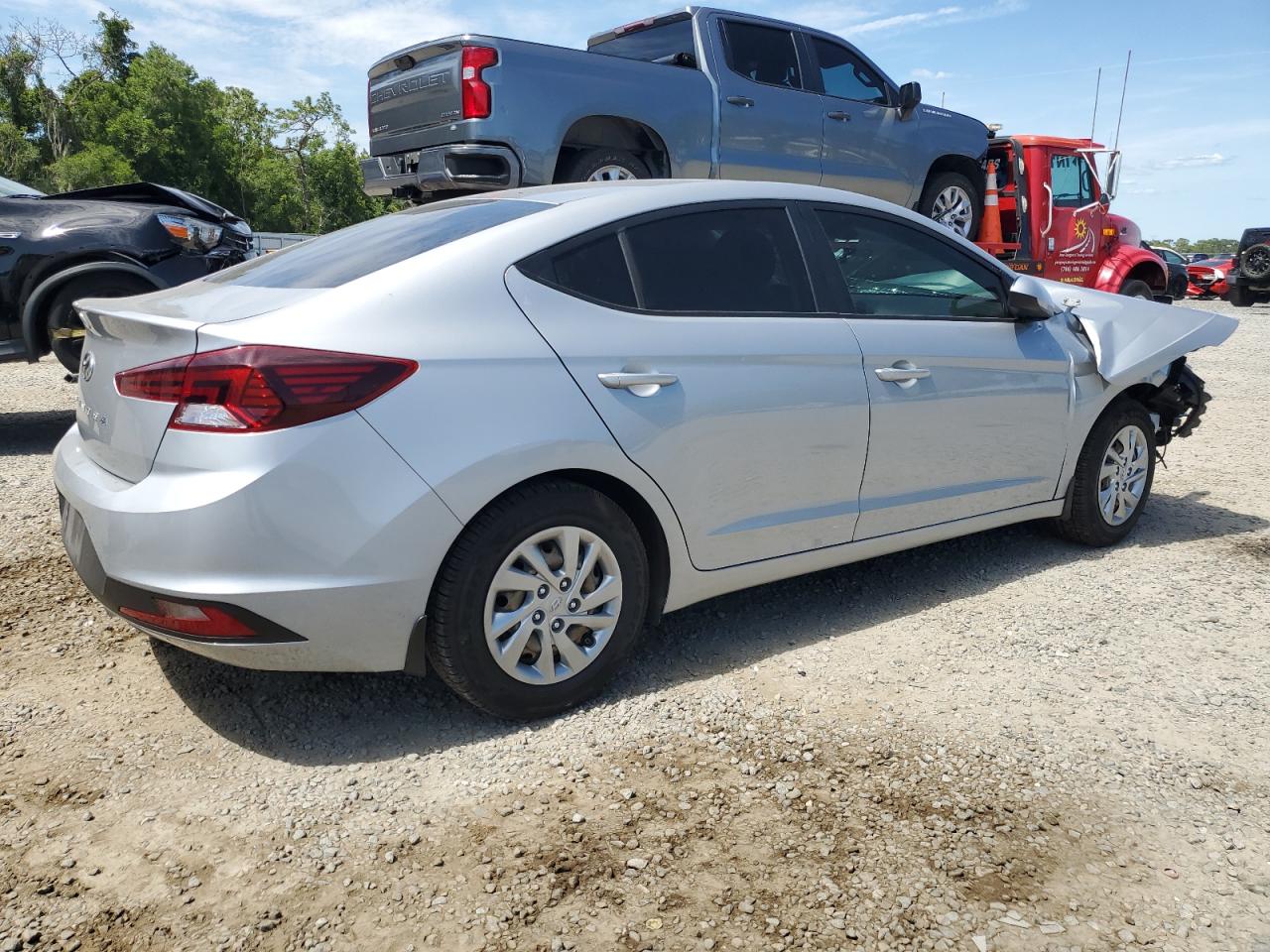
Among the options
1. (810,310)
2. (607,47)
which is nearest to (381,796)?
(810,310)

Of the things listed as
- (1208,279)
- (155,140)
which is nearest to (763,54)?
(1208,279)

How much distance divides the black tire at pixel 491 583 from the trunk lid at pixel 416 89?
4.53 metres

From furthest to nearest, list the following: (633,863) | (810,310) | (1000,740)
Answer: (810,310) < (1000,740) < (633,863)

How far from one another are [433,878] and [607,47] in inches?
299

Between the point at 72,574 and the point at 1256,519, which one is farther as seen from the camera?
the point at 1256,519

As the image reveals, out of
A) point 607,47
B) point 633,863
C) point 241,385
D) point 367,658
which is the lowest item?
point 633,863

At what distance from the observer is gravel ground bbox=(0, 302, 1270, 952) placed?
228 cm

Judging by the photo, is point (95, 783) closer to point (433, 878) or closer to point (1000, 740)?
point (433, 878)

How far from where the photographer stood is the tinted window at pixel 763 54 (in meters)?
7.77

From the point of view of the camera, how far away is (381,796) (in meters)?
2.75

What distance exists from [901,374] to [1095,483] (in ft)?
5.02

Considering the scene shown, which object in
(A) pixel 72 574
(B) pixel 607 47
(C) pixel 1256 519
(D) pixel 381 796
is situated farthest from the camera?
(B) pixel 607 47

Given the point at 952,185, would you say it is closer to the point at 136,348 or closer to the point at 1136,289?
the point at 1136,289

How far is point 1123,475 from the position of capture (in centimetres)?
496
